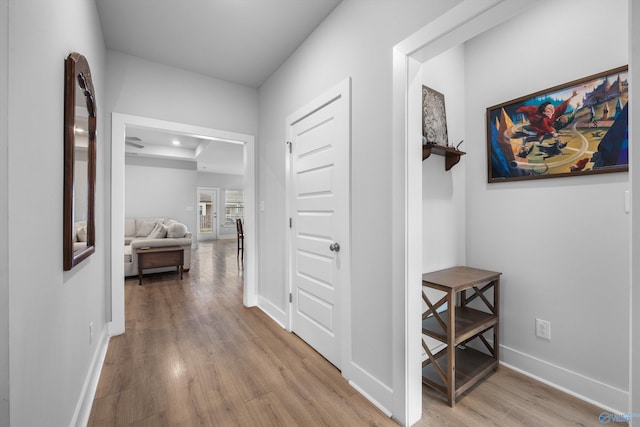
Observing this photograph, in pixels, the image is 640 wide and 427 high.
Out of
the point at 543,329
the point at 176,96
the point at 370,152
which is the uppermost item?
the point at 176,96

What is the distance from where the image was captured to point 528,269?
2006 mm

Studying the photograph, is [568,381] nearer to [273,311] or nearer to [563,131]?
[563,131]

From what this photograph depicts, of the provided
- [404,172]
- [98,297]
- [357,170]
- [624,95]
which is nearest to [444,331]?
[404,172]

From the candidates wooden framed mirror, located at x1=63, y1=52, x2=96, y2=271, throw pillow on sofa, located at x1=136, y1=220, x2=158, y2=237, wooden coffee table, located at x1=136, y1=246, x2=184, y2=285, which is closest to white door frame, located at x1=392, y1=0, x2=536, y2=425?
wooden framed mirror, located at x1=63, y1=52, x2=96, y2=271

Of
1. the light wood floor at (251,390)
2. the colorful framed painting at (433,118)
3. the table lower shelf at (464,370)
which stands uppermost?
the colorful framed painting at (433,118)

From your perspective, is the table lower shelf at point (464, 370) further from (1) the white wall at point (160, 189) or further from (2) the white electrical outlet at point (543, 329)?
(1) the white wall at point (160, 189)

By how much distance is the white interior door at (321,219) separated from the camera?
1.96 m

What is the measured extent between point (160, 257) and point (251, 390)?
3.65 m

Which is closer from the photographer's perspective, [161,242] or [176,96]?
[176,96]

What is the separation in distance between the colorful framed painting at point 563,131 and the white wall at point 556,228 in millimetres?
67

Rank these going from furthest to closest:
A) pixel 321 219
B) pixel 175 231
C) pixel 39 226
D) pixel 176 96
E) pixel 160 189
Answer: pixel 160 189 → pixel 175 231 → pixel 176 96 → pixel 321 219 → pixel 39 226

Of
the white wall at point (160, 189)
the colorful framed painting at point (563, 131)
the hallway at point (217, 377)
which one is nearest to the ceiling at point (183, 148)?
the white wall at point (160, 189)

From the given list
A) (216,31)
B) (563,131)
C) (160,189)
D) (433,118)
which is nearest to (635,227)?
(563,131)

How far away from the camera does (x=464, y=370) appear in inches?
74.9
